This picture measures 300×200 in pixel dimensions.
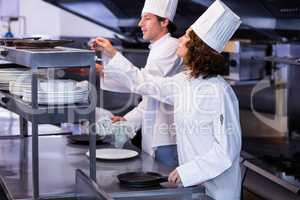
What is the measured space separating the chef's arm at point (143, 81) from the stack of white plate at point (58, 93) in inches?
17.3

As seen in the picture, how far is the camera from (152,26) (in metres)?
2.24

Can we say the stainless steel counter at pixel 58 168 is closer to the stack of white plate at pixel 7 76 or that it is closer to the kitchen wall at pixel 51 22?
the stack of white plate at pixel 7 76

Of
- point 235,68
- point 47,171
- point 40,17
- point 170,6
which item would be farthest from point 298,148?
point 40,17

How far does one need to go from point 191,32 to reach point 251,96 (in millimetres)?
1710

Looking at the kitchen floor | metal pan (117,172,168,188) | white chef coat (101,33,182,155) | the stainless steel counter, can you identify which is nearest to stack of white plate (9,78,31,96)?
the stainless steel counter

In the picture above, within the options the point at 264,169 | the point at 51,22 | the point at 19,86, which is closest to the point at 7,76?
the point at 19,86

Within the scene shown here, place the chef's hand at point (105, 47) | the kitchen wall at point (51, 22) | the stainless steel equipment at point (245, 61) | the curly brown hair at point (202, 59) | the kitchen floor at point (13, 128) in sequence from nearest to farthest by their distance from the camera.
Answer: the curly brown hair at point (202, 59)
the chef's hand at point (105, 47)
the kitchen floor at point (13, 128)
the stainless steel equipment at point (245, 61)
the kitchen wall at point (51, 22)

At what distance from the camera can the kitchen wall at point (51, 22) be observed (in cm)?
589

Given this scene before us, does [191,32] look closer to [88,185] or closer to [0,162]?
[88,185]

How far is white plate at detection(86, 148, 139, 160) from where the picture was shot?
80.0 inches

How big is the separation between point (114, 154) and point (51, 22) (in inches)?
165

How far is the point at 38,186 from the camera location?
63.2 inches

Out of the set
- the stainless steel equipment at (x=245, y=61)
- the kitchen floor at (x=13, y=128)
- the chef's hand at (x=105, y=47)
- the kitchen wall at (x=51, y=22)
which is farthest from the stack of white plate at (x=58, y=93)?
the kitchen wall at (x=51, y=22)

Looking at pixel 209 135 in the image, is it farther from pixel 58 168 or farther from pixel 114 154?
pixel 58 168
